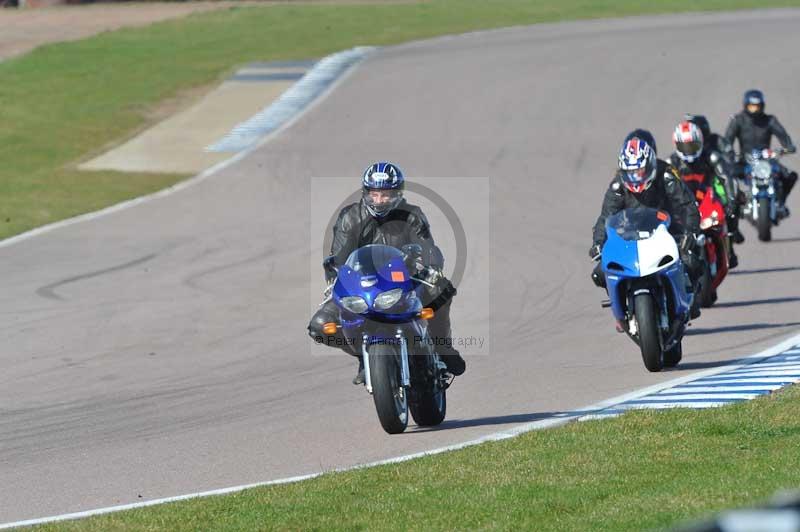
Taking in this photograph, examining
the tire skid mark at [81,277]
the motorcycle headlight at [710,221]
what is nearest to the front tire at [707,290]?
the motorcycle headlight at [710,221]

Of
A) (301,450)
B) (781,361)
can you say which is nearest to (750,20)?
(781,361)

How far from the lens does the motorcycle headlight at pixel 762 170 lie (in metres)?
20.2

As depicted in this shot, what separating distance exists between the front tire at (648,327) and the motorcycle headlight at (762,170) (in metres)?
8.80

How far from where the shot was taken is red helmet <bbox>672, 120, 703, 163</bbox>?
53.2ft

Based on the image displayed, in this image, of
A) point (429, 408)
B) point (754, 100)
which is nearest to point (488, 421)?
point (429, 408)

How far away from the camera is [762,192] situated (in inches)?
798

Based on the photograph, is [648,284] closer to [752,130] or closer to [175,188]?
[752,130]

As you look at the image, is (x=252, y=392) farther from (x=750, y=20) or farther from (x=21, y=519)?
(x=750, y=20)

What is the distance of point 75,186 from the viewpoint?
82.1ft

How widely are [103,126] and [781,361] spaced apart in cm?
2075

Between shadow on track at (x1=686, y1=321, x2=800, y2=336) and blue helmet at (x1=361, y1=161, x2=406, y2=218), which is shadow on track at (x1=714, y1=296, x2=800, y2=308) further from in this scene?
blue helmet at (x1=361, y1=161, x2=406, y2=218)

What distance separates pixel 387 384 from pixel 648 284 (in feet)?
10.8

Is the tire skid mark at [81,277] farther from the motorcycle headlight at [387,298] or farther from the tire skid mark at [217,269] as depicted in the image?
the motorcycle headlight at [387,298]

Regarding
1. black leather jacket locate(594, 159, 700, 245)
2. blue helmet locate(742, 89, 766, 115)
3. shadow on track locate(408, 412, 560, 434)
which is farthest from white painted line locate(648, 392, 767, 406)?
blue helmet locate(742, 89, 766, 115)
